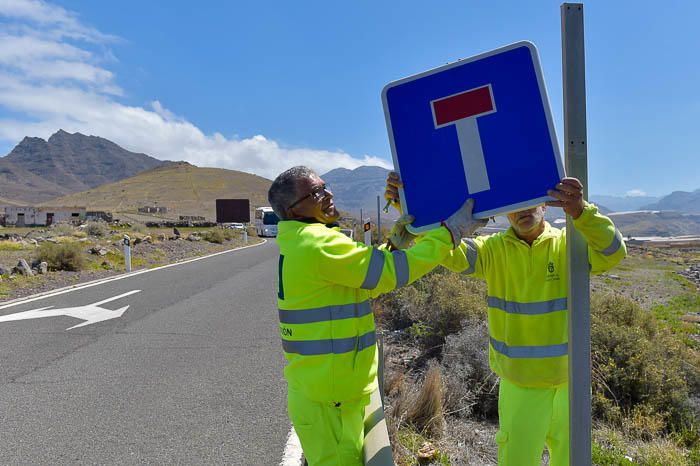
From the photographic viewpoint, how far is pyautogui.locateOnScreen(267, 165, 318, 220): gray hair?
2.32 meters

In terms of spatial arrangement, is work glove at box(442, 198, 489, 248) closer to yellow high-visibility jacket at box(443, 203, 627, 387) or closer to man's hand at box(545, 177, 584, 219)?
man's hand at box(545, 177, 584, 219)

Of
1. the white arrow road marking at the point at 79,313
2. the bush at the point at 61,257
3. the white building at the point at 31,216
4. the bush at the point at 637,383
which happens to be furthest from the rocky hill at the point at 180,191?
the bush at the point at 637,383

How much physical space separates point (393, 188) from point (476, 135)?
55 centimetres

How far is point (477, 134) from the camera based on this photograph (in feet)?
6.53

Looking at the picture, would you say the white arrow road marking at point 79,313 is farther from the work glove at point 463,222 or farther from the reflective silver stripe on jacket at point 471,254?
A: the work glove at point 463,222

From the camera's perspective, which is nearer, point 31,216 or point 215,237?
point 215,237

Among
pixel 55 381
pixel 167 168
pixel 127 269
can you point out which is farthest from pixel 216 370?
pixel 167 168

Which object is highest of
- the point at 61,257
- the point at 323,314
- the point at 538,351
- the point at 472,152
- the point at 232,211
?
the point at 232,211

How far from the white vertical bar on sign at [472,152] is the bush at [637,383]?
127 inches

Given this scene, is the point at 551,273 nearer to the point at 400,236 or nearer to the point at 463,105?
the point at 400,236

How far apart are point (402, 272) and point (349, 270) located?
9.6 inches

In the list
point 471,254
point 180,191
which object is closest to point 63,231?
point 471,254

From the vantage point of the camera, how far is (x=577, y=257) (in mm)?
1993

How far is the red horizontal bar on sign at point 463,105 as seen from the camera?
6.46 ft
